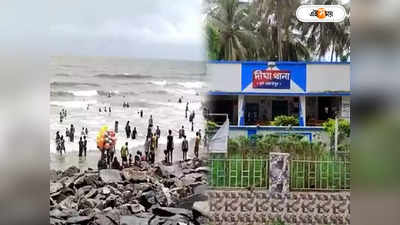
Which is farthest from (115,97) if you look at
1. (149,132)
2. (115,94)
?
(149,132)

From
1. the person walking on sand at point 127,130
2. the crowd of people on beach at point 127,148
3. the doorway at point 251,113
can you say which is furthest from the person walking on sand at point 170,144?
the doorway at point 251,113

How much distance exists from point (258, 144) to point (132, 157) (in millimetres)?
813

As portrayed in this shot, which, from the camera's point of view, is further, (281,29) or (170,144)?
(170,144)

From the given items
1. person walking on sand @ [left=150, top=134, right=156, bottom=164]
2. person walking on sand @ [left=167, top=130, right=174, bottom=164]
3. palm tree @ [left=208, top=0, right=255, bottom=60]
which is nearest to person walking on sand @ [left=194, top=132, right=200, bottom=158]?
person walking on sand @ [left=167, top=130, right=174, bottom=164]

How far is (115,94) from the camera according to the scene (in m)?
3.41

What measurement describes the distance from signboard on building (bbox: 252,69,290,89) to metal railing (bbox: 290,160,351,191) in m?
0.49

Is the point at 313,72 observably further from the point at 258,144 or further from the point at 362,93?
the point at 258,144

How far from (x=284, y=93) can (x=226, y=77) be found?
0.37 m

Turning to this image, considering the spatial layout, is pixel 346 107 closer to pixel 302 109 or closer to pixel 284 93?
pixel 302 109

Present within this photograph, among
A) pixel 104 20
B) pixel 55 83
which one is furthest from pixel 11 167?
pixel 104 20

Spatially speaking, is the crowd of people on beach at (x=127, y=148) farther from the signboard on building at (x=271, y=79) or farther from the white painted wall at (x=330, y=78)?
the white painted wall at (x=330, y=78)

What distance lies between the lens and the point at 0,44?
11.1 feet

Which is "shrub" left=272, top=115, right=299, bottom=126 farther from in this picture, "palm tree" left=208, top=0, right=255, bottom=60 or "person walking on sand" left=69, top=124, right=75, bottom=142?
"person walking on sand" left=69, top=124, right=75, bottom=142

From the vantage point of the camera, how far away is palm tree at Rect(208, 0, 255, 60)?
330 cm
